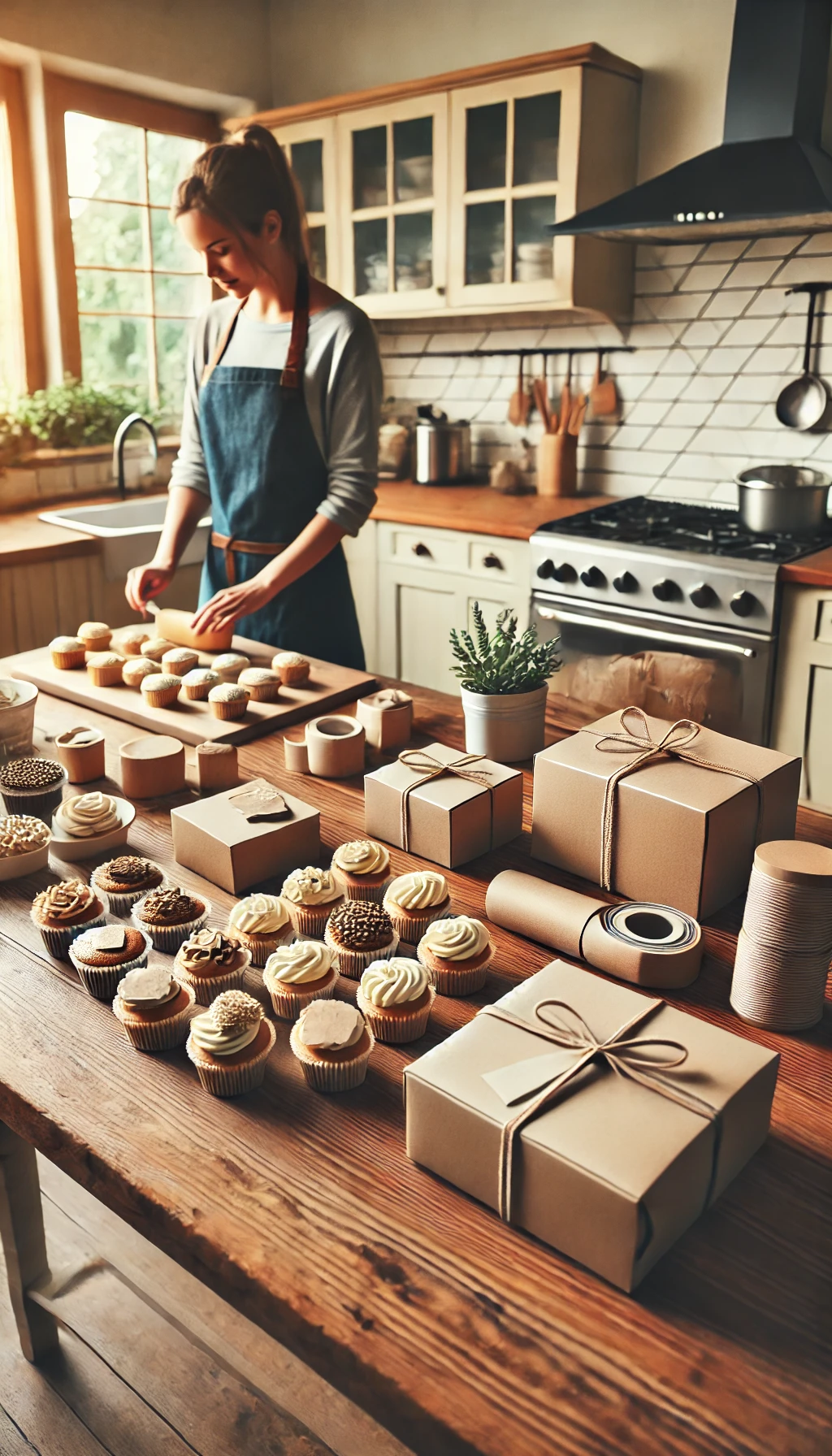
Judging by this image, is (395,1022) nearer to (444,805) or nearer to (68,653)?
(444,805)

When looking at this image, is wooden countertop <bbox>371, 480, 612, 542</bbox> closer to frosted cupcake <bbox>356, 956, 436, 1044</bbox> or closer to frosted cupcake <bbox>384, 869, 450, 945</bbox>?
frosted cupcake <bbox>384, 869, 450, 945</bbox>

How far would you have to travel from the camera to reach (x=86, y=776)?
5.08 feet

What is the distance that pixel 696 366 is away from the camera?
3635 millimetres

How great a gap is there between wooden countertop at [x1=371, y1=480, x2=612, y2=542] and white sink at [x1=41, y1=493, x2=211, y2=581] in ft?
2.55

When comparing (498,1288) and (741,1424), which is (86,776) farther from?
(741,1424)

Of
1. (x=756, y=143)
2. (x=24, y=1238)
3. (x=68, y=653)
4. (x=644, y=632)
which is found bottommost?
(x=24, y=1238)

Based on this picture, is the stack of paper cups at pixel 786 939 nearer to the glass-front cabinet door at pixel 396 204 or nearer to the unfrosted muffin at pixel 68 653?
the unfrosted muffin at pixel 68 653

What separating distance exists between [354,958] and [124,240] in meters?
3.93

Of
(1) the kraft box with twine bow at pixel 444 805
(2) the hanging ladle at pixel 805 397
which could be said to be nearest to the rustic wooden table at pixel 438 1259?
(1) the kraft box with twine bow at pixel 444 805

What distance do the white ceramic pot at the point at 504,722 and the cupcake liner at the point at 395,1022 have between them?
61 centimetres

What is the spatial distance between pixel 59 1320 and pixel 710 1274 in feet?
4.22

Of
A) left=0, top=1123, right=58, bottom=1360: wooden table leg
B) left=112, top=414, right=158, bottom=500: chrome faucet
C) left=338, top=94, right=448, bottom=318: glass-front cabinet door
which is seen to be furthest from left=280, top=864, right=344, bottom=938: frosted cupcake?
left=338, top=94, right=448, bottom=318: glass-front cabinet door

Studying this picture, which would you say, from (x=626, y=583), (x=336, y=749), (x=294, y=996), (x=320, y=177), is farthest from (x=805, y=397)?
(x=294, y=996)

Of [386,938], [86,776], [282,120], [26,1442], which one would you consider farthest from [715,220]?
[26,1442]
